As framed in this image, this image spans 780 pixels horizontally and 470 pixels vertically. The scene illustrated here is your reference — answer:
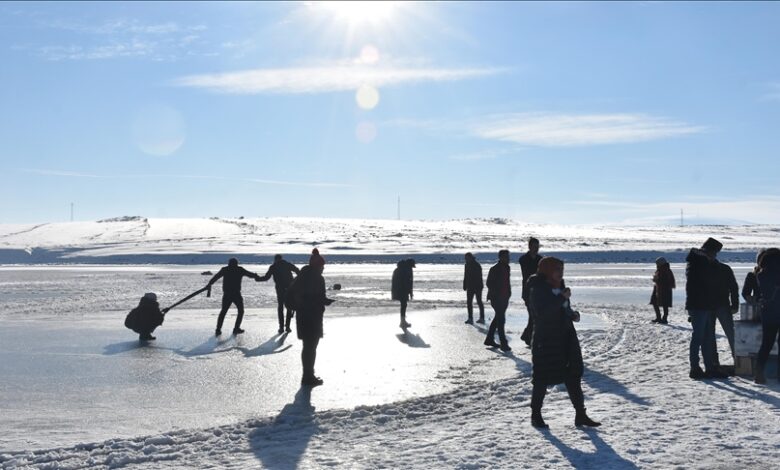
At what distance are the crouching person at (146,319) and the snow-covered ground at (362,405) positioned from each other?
0.35 meters

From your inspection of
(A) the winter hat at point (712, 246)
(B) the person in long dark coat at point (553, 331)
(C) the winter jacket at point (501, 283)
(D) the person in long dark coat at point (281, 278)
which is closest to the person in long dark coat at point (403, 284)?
(D) the person in long dark coat at point (281, 278)

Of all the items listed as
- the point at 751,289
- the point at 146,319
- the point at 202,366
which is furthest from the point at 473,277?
the point at 751,289

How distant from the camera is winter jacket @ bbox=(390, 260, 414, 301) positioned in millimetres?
18928

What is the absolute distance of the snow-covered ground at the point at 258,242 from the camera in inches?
2916

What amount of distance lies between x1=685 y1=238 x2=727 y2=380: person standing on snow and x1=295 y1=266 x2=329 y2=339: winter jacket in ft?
16.1

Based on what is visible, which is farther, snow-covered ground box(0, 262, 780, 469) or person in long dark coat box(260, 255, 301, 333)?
person in long dark coat box(260, 255, 301, 333)

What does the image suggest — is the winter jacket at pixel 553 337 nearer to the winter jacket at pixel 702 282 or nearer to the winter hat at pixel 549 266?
the winter hat at pixel 549 266

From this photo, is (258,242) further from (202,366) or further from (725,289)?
(725,289)

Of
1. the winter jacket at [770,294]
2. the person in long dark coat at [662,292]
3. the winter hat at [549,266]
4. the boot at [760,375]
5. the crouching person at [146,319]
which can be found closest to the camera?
the winter hat at [549,266]

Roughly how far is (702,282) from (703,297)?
0.64ft

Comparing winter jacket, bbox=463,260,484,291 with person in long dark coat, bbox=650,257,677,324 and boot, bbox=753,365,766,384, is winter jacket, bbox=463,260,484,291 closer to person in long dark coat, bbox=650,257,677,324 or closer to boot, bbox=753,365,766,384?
person in long dark coat, bbox=650,257,677,324

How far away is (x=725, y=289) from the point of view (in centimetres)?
1062

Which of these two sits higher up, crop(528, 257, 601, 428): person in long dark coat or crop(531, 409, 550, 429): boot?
crop(528, 257, 601, 428): person in long dark coat

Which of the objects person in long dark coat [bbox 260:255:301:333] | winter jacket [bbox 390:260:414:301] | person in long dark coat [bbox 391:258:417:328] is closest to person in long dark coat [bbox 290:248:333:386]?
person in long dark coat [bbox 260:255:301:333]
